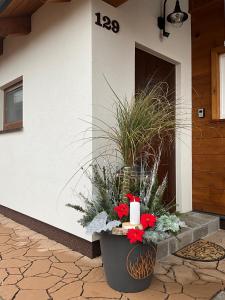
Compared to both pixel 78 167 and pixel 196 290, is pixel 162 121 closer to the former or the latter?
pixel 78 167

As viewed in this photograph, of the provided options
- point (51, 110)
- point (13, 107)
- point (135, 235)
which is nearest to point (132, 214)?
point (135, 235)

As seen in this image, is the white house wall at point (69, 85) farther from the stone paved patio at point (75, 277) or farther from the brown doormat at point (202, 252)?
the brown doormat at point (202, 252)

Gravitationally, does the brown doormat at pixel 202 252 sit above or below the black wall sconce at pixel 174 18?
below

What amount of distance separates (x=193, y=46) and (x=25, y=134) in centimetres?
249

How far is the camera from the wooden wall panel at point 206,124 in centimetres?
342

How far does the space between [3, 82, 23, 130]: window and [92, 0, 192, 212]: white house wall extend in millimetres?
1631

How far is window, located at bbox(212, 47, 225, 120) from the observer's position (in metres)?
3.41

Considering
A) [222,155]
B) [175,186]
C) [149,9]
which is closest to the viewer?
[149,9]

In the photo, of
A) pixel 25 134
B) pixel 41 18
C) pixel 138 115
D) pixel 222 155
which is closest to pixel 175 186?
pixel 222 155

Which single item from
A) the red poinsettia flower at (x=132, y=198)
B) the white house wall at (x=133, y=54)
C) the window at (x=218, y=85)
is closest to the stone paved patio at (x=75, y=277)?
the red poinsettia flower at (x=132, y=198)

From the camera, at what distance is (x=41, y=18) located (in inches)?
129

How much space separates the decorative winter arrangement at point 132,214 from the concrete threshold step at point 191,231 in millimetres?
628

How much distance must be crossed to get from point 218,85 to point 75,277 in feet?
8.83

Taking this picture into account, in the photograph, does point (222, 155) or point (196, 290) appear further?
point (222, 155)
